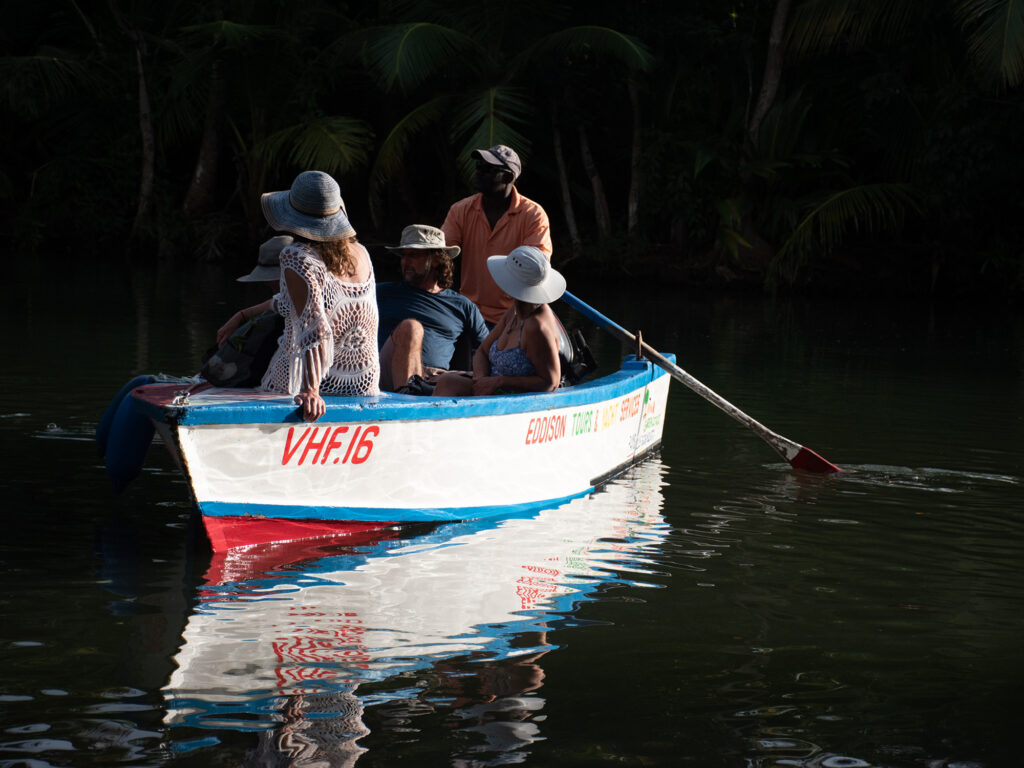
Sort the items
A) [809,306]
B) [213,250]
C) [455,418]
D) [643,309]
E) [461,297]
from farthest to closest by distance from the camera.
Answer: [213,250] < [809,306] < [643,309] < [461,297] < [455,418]

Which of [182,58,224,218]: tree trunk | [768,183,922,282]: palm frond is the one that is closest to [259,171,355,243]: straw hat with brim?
[768,183,922,282]: palm frond

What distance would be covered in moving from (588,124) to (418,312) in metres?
17.1

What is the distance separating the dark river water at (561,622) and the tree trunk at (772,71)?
43.5ft

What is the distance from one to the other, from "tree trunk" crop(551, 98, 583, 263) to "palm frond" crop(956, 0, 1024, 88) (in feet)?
25.7

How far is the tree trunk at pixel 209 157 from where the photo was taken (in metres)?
24.7

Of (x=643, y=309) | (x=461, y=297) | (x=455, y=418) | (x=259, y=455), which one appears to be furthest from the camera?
(x=643, y=309)

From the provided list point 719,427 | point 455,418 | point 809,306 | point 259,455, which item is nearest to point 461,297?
point 455,418

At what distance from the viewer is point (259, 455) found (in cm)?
551

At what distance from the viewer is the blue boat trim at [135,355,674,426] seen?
17.4 feet

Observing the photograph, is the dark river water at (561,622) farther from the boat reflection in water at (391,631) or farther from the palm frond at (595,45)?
the palm frond at (595,45)

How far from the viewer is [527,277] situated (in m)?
6.55

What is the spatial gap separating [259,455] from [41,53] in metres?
→ 23.1

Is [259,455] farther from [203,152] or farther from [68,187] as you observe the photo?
[68,187]

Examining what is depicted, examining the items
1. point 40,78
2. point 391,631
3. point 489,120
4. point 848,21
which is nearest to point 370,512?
point 391,631
